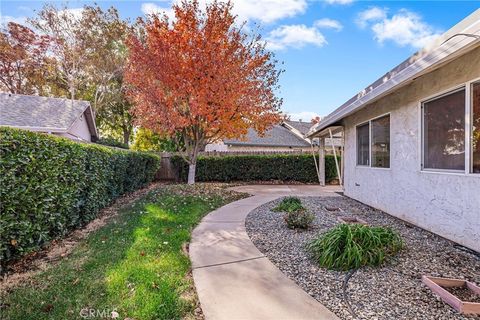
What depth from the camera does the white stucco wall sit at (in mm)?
3807

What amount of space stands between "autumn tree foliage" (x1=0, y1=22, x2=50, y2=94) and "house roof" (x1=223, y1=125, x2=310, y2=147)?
15040 millimetres

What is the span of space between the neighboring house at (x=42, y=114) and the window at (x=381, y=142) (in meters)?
12.9

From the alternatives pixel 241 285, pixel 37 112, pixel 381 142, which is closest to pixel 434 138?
pixel 381 142

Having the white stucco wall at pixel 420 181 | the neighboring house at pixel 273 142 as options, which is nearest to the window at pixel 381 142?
the white stucco wall at pixel 420 181

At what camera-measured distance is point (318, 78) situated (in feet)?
36.9

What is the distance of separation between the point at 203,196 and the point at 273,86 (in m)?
4.96

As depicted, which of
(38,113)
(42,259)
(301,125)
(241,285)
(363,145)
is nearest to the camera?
(241,285)

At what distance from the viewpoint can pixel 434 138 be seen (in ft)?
15.2

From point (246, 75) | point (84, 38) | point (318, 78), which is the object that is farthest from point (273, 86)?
point (84, 38)

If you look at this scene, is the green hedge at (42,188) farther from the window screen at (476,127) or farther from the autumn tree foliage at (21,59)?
the autumn tree foliage at (21,59)

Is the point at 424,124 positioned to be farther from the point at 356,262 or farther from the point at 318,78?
the point at 318,78

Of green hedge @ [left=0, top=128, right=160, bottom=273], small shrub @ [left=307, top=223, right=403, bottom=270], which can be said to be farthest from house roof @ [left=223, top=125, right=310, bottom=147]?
small shrub @ [left=307, top=223, right=403, bottom=270]

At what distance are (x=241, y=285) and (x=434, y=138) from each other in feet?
13.5

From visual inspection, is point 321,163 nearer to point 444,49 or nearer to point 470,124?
point 470,124
